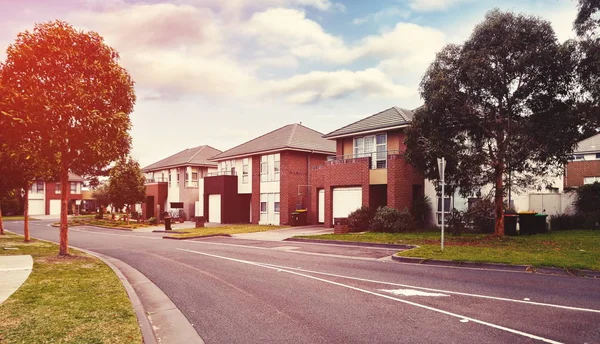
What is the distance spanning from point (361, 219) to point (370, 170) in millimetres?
3745

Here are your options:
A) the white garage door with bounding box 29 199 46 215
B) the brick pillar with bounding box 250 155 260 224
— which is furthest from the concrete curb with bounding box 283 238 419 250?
the white garage door with bounding box 29 199 46 215

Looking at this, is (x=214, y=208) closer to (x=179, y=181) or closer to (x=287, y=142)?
(x=179, y=181)

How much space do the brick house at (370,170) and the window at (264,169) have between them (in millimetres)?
6752

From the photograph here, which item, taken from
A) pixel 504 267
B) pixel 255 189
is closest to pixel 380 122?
pixel 255 189

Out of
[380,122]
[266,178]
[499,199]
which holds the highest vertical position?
[380,122]

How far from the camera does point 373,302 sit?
8172mm

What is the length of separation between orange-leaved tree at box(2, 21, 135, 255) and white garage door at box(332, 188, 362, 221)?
55.8ft

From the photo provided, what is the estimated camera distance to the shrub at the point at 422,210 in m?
25.4

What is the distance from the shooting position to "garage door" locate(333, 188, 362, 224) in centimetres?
2848

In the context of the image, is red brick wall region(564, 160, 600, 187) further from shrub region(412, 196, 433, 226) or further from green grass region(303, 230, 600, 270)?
green grass region(303, 230, 600, 270)

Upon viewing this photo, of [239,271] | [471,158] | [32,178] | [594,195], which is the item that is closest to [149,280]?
[239,271]

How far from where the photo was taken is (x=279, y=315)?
7316 mm

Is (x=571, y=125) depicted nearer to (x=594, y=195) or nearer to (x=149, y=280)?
(x=594, y=195)

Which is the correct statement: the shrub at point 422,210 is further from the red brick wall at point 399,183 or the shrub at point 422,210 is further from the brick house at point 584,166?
the brick house at point 584,166
